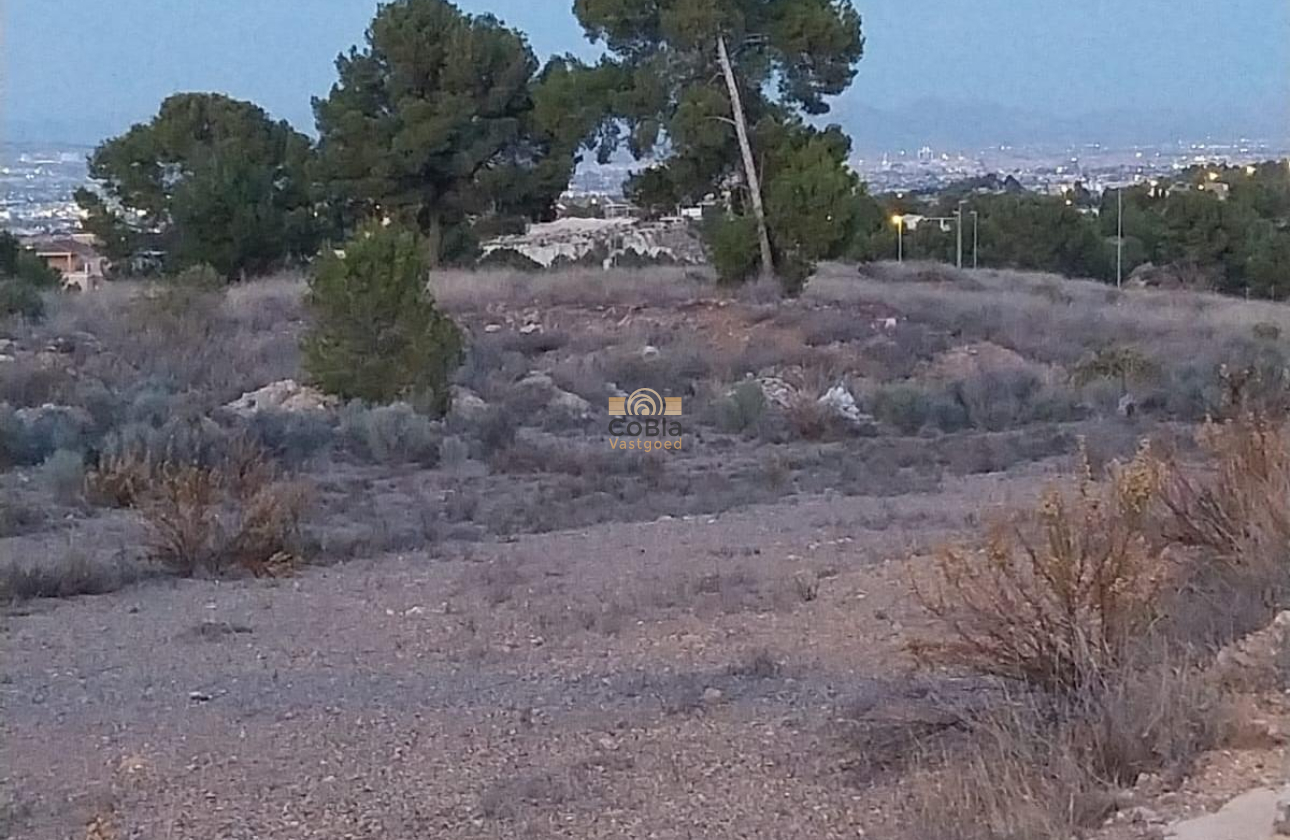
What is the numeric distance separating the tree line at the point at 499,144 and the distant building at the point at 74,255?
1195 mm

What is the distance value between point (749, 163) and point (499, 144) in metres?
9.54

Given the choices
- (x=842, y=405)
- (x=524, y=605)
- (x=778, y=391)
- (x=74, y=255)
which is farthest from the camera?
(x=74, y=255)

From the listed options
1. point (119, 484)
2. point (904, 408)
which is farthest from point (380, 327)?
point (904, 408)

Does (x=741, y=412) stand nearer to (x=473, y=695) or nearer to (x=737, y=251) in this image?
(x=473, y=695)

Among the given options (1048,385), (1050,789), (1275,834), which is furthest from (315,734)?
(1048,385)

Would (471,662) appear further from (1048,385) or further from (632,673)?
(1048,385)

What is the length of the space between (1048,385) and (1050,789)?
64.1 ft

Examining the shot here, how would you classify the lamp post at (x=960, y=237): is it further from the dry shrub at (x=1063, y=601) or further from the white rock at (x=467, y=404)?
the dry shrub at (x=1063, y=601)

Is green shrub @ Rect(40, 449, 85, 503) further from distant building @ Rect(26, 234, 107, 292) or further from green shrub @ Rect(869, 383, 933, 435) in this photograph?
distant building @ Rect(26, 234, 107, 292)

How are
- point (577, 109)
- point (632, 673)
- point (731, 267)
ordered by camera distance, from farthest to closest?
point (577, 109), point (731, 267), point (632, 673)

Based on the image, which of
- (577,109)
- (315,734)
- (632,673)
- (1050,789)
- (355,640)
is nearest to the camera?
(1050,789)

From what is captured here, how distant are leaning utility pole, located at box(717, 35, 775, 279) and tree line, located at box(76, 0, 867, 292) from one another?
64 millimetres

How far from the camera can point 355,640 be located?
9523 millimetres

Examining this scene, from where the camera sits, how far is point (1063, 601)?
705 centimetres
